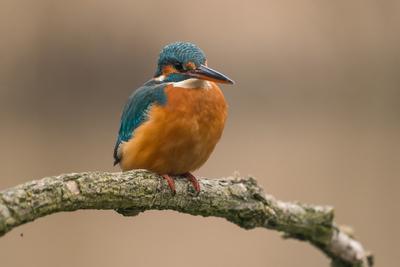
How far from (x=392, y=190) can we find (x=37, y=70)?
7.84 feet

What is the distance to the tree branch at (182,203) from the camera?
1953 millimetres

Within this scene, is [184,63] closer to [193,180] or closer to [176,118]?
[176,118]

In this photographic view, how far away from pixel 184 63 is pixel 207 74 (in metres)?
0.10

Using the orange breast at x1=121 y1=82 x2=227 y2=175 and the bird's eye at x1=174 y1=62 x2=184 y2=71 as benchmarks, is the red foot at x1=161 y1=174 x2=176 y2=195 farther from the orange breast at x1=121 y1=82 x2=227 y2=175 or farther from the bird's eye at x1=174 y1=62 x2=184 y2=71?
the bird's eye at x1=174 y1=62 x2=184 y2=71

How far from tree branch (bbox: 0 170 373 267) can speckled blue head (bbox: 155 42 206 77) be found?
39 centimetres

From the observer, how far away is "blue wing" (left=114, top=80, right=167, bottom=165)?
271 cm

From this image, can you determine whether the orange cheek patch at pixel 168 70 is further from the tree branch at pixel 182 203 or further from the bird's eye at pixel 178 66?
the tree branch at pixel 182 203

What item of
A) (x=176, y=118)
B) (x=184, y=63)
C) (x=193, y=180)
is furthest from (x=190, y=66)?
(x=193, y=180)

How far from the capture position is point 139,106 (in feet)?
8.98

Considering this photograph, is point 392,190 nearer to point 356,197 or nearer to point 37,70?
point 356,197

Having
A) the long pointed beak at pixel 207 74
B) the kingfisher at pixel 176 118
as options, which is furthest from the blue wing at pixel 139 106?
the long pointed beak at pixel 207 74

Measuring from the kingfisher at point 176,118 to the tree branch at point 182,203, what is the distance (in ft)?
0.27

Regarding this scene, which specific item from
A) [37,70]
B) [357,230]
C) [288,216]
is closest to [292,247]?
[357,230]

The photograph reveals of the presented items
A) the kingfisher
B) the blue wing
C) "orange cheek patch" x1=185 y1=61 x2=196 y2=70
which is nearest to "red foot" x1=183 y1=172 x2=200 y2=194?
the kingfisher
